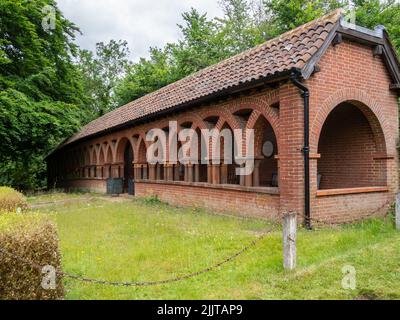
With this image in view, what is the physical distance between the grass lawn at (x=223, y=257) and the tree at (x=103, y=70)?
3447 centimetres

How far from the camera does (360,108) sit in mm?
9367

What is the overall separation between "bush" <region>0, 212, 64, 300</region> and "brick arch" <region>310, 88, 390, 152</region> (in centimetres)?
583

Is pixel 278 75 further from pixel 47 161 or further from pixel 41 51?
pixel 47 161

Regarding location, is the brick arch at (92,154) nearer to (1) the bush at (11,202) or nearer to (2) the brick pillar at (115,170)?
(2) the brick pillar at (115,170)

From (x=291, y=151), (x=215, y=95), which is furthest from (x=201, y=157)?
(x=291, y=151)

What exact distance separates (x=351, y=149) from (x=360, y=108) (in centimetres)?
145

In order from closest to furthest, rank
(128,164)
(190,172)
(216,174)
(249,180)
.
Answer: (249,180) → (216,174) → (190,172) → (128,164)

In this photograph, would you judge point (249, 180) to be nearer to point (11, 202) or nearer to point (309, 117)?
point (309, 117)

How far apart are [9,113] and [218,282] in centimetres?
1461

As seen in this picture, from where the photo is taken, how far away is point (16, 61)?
19.5 m

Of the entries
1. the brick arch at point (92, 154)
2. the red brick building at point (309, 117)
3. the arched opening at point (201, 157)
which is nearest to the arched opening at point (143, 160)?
the arched opening at point (201, 157)

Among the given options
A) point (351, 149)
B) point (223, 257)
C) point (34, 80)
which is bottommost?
point (223, 257)
